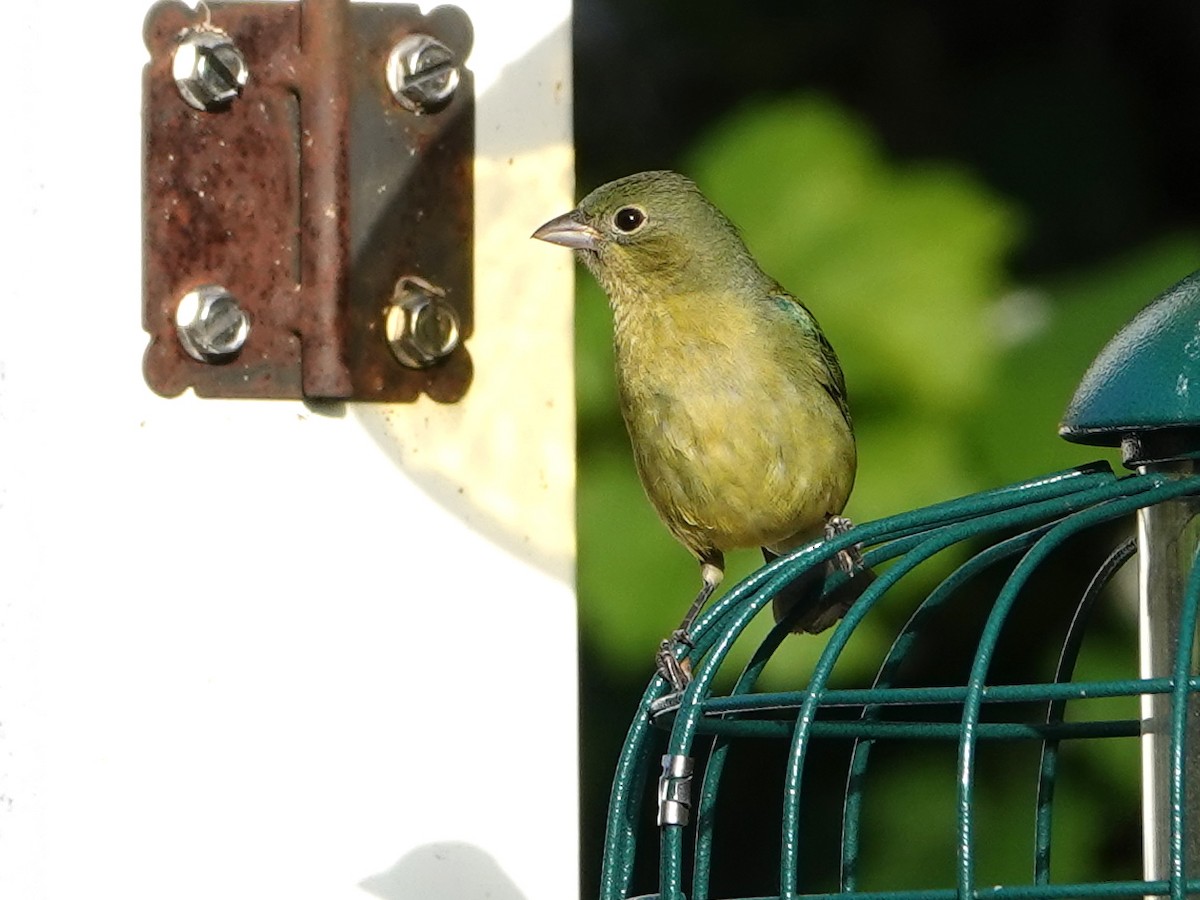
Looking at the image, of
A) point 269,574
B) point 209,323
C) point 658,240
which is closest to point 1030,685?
point 269,574

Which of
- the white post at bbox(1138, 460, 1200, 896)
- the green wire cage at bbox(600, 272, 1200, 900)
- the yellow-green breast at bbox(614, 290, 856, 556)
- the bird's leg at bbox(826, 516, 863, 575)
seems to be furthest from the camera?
the yellow-green breast at bbox(614, 290, 856, 556)

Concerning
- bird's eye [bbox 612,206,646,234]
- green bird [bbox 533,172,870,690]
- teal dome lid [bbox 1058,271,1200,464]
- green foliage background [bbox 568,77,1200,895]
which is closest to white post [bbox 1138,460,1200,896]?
teal dome lid [bbox 1058,271,1200,464]

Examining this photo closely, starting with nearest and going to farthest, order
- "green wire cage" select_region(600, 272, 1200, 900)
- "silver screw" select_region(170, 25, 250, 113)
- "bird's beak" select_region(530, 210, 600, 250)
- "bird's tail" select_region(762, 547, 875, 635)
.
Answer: "green wire cage" select_region(600, 272, 1200, 900) → "silver screw" select_region(170, 25, 250, 113) → "bird's beak" select_region(530, 210, 600, 250) → "bird's tail" select_region(762, 547, 875, 635)

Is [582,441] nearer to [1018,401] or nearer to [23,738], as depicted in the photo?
[1018,401]

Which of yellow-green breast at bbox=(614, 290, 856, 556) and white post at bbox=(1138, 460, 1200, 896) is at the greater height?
yellow-green breast at bbox=(614, 290, 856, 556)

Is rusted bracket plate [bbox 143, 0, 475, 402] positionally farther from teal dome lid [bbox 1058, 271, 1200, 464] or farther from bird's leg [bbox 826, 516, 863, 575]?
teal dome lid [bbox 1058, 271, 1200, 464]

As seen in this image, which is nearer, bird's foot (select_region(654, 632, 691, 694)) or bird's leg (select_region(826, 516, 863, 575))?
bird's leg (select_region(826, 516, 863, 575))

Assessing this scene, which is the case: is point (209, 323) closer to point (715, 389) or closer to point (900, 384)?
point (715, 389)

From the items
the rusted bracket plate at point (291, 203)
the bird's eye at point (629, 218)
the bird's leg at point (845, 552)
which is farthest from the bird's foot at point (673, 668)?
the bird's eye at point (629, 218)
